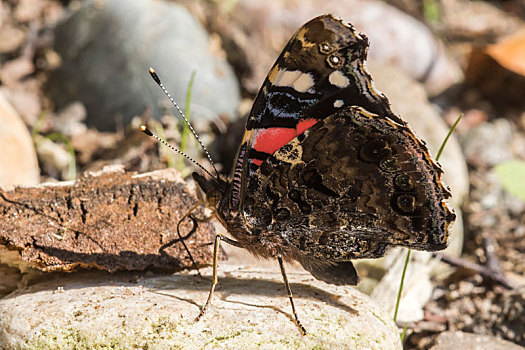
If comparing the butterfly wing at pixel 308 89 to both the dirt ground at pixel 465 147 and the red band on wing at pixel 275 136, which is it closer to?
the red band on wing at pixel 275 136

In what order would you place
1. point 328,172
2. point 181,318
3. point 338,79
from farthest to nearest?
point 328,172, point 338,79, point 181,318

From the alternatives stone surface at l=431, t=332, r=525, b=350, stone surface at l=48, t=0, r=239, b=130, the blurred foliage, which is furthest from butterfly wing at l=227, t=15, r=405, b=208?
stone surface at l=48, t=0, r=239, b=130

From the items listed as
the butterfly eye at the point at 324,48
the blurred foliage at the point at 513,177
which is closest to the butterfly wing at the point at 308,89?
the butterfly eye at the point at 324,48

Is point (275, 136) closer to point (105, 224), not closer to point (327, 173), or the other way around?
point (327, 173)

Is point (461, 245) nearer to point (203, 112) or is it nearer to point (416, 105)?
point (416, 105)

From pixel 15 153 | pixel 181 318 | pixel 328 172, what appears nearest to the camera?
pixel 181 318

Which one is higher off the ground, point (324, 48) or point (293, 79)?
point (324, 48)

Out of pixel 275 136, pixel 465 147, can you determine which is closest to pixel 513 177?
pixel 465 147
